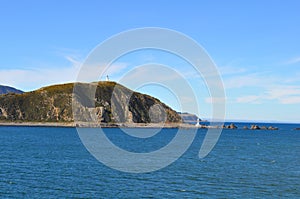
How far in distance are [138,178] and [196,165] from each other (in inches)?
955

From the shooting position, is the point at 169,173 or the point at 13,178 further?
the point at 169,173

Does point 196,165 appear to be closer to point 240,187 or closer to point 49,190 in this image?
point 240,187

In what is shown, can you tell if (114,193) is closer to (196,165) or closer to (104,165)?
(104,165)

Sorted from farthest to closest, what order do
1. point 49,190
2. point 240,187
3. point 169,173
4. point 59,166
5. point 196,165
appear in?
1. point 196,165
2. point 59,166
3. point 169,173
4. point 240,187
5. point 49,190

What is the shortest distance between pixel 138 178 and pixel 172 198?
50.8 ft

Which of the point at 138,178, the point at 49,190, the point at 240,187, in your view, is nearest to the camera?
the point at 49,190

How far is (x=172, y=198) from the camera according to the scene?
172 feet

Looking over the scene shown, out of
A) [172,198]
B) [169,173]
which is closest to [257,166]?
[169,173]

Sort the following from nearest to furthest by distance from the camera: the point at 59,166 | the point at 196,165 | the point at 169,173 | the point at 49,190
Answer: the point at 49,190 < the point at 169,173 < the point at 59,166 < the point at 196,165

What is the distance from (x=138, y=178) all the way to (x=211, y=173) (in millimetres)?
16575

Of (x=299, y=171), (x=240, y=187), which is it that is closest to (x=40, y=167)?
(x=240, y=187)

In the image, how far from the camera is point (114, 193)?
5466 centimetres

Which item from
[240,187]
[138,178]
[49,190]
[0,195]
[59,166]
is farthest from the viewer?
[59,166]

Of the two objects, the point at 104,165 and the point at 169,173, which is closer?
the point at 169,173
